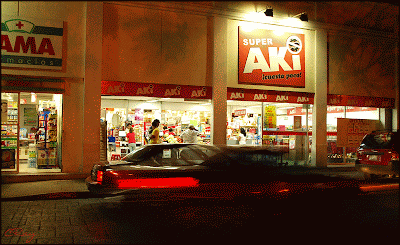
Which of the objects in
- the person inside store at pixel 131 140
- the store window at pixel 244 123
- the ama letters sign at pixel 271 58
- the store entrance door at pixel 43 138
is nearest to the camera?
the store entrance door at pixel 43 138

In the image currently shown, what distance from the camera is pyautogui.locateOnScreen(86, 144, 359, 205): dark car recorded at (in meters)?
5.86

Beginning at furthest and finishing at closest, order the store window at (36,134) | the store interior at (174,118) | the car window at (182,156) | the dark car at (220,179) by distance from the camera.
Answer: the store interior at (174,118), the store window at (36,134), the car window at (182,156), the dark car at (220,179)

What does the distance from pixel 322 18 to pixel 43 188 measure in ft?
39.2

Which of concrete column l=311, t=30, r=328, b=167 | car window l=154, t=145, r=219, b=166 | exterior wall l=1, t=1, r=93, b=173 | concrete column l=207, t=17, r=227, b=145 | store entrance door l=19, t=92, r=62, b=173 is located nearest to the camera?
car window l=154, t=145, r=219, b=166

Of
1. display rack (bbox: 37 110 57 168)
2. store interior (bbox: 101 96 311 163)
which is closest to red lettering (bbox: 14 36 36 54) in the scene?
display rack (bbox: 37 110 57 168)

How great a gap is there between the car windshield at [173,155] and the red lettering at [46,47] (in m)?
5.32

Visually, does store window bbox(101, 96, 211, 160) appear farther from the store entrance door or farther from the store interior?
the store entrance door

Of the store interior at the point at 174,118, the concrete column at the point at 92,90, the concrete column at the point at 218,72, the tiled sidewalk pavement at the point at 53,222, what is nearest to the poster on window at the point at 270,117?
the store interior at the point at 174,118

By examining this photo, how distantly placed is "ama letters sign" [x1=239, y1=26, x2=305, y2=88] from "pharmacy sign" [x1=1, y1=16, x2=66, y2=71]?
20.7 feet

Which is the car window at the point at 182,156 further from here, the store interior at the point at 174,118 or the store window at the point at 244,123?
the store window at the point at 244,123

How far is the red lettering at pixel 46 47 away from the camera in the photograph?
1071 centimetres

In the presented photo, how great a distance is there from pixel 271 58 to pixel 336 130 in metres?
4.62

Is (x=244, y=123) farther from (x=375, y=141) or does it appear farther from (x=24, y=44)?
(x=24, y=44)

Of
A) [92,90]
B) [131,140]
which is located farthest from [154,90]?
[131,140]
